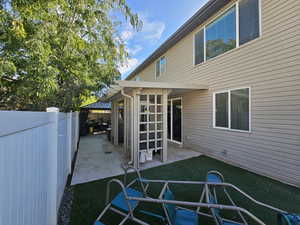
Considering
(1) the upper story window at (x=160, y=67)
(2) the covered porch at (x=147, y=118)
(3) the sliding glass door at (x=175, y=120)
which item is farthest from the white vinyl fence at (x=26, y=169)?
(1) the upper story window at (x=160, y=67)

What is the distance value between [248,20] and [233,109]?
9.41 feet

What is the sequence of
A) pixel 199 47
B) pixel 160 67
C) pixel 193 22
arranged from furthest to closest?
pixel 160 67, pixel 199 47, pixel 193 22

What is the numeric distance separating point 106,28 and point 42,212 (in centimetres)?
552

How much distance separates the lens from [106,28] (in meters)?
5.40

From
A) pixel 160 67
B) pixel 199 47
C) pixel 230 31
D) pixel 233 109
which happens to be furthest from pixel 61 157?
pixel 160 67

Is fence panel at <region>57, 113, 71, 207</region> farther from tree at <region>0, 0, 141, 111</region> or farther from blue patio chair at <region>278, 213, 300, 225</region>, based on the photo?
blue patio chair at <region>278, 213, 300, 225</region>

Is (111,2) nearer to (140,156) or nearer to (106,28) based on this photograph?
(106,28)

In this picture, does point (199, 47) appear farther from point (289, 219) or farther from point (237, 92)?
point (289, 219)

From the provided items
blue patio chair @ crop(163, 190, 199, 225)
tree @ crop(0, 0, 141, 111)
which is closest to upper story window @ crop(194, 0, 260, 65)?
tree @ crop(0, 0, 141, 111)

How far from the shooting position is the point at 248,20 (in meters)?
4.81

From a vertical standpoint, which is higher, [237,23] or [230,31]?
[237,23]

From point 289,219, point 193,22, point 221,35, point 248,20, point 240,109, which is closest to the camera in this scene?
point 289,219

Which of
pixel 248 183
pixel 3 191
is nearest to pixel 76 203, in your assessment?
Answer: pixel 3 191

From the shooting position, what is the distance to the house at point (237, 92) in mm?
3873
